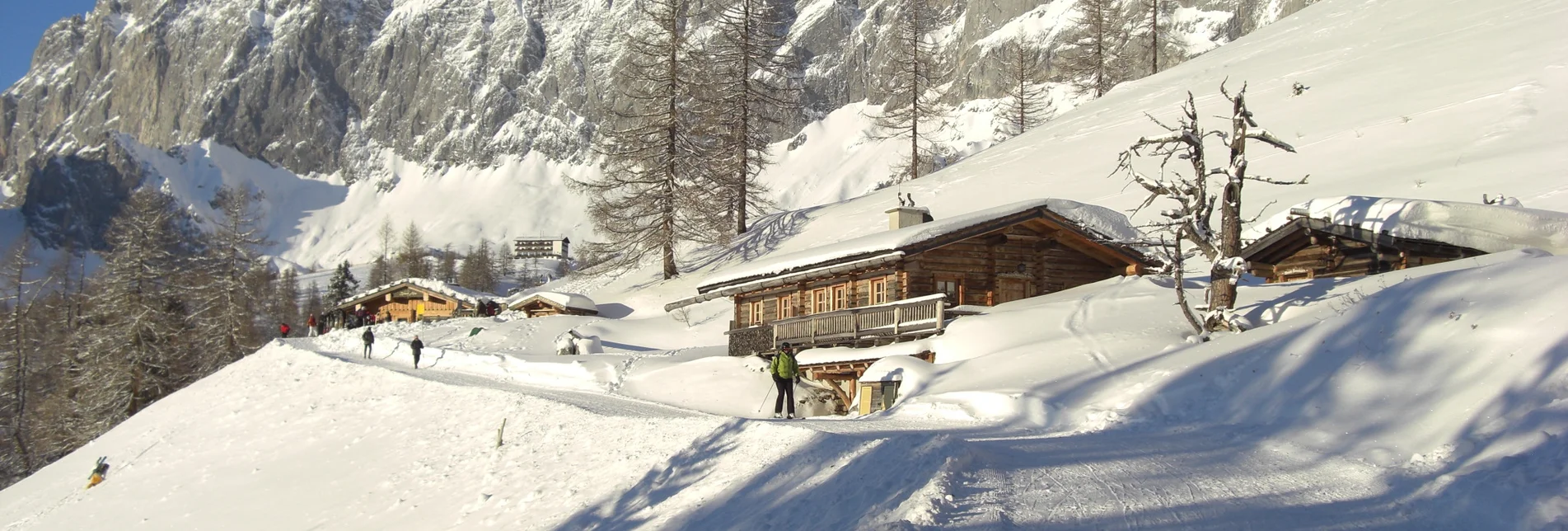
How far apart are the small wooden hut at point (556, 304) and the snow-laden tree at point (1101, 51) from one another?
3060 centimetres

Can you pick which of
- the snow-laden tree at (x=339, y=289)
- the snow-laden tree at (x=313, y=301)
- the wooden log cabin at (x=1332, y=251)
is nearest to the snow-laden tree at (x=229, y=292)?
the snow-laden tree at (x=339, y=289)

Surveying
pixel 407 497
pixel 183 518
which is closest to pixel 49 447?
pixel 183 518

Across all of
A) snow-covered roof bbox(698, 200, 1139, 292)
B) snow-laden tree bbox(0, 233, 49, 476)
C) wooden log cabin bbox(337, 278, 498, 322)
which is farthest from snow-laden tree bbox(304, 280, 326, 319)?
snow-covered roof bbox(698, 200, 1139, 292)

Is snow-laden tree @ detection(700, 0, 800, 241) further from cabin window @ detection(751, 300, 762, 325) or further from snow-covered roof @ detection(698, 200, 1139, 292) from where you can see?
snow-covered roof @ detection(698, 200, 1139, 292)

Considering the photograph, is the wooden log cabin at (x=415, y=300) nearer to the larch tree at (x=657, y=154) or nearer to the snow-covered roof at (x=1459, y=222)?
the larch tree at (x=657, y=154)

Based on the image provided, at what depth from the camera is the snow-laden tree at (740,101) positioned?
44.3 meters

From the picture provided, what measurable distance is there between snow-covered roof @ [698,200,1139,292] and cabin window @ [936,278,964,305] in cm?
130

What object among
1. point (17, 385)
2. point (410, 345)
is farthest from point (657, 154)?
point (17, 385)

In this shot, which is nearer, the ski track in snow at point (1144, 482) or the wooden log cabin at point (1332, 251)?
the ski track in snow at point (1144, 482)

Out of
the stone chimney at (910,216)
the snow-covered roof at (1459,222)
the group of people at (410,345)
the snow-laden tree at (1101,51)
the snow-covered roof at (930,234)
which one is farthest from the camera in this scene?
the snow-laden tree at (1101,51)

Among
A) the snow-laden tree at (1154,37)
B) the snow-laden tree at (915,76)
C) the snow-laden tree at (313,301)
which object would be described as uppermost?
the snow-laden tree at (1154,37)

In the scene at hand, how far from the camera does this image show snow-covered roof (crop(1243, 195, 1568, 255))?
17906 mm

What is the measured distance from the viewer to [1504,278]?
12211mm

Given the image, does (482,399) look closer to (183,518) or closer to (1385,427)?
(183,518)
